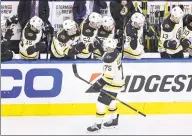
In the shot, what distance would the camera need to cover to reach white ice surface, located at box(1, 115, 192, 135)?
5.57 m

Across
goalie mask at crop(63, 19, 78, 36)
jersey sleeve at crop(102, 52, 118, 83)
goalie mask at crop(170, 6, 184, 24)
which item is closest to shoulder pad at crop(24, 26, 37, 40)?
goalie mask at crop(63, 19, 78, 36)

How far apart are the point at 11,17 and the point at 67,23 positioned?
33.4 inches

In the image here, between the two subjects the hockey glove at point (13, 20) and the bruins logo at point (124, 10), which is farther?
the bruins logo at point (124, 10)

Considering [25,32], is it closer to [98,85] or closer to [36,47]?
[36,47]

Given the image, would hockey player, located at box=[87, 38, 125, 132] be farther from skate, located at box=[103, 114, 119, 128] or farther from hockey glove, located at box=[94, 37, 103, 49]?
hockey glove, located at box=[94, 37, 103, 49]

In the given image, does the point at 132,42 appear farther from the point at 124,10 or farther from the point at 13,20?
the point at 13,20

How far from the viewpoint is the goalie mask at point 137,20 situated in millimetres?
6180

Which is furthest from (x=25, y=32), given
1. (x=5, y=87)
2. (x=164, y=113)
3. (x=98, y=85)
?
(x=164, y=113)

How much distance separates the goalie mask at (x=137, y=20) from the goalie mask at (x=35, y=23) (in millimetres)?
961

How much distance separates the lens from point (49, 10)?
6.61m

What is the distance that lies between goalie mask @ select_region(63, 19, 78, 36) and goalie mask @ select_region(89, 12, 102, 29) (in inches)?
7.1

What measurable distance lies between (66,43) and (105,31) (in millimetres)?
454

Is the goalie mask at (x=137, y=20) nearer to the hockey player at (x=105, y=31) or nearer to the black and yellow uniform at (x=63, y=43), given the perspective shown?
the hockey player at (x=105, y=31)

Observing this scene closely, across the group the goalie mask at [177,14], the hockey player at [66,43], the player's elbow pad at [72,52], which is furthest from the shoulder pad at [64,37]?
the goalie mask at [177,14]
